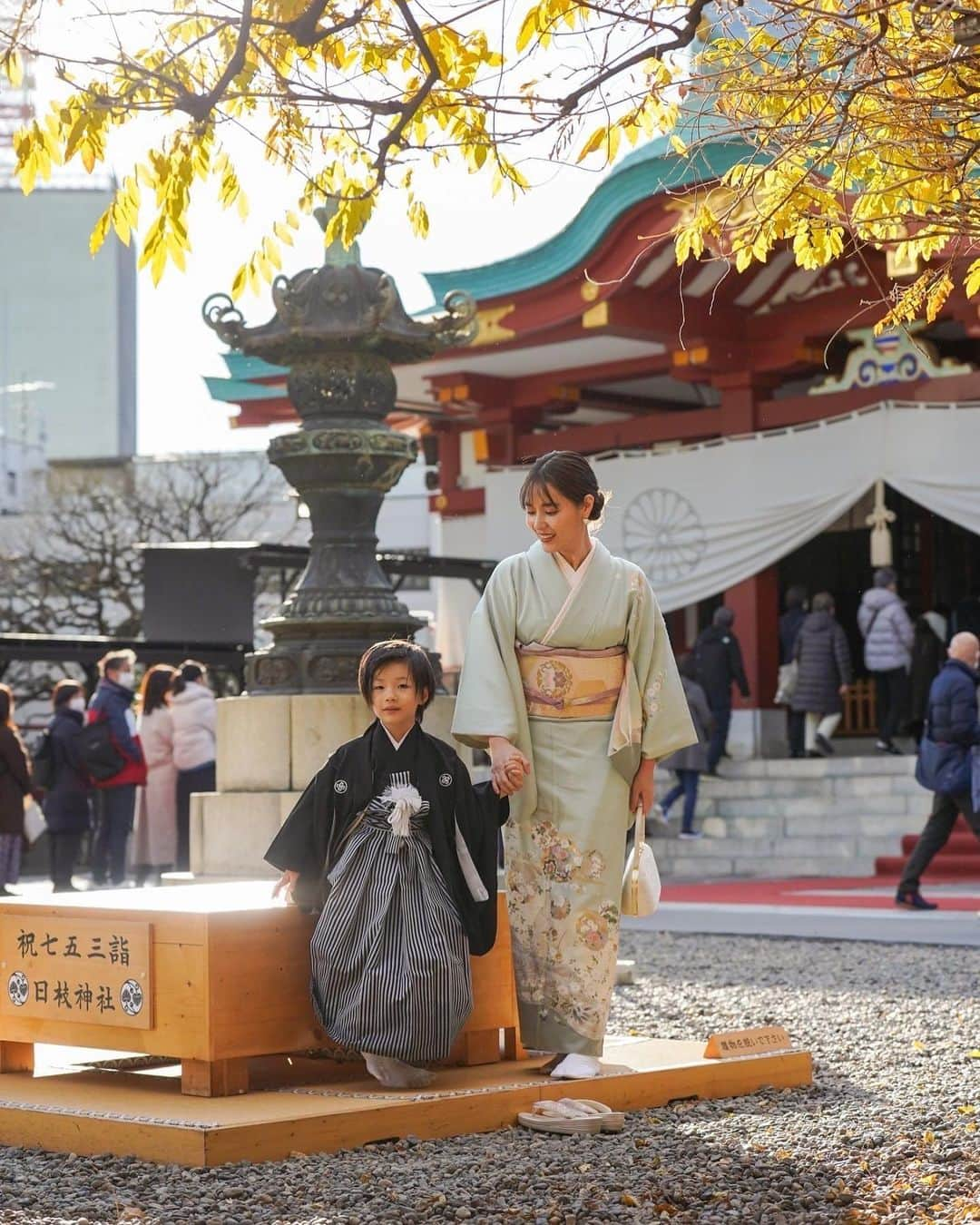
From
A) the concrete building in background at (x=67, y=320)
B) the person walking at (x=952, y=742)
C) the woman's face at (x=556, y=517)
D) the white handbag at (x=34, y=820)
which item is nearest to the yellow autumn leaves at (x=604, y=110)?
the woman's face at (x=556, y=517)

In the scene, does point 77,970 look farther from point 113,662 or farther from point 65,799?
point 65,799

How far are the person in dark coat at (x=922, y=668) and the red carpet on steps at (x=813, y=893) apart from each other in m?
1.91

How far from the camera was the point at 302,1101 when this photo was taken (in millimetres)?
4605

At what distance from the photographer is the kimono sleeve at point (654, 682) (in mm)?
4984

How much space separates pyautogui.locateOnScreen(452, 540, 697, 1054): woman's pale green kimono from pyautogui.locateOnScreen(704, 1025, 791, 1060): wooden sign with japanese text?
48 cm

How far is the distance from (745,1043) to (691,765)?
8820mm

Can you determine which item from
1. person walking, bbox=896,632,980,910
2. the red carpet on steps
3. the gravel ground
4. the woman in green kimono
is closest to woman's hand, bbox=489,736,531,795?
the woman in green kimono

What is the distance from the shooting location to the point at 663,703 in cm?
500

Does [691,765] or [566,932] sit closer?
[566,932]

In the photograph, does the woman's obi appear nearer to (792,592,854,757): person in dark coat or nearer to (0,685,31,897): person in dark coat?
(0,685,31,897): person in dark coat

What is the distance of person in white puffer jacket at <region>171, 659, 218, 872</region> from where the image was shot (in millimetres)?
12234

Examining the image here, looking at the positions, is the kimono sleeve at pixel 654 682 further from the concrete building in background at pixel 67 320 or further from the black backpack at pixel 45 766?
the concrete building in background at pixel 67 320

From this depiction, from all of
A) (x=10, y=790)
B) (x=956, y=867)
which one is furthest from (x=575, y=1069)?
(x=956, y=867)

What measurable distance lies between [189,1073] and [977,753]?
6.38 m
